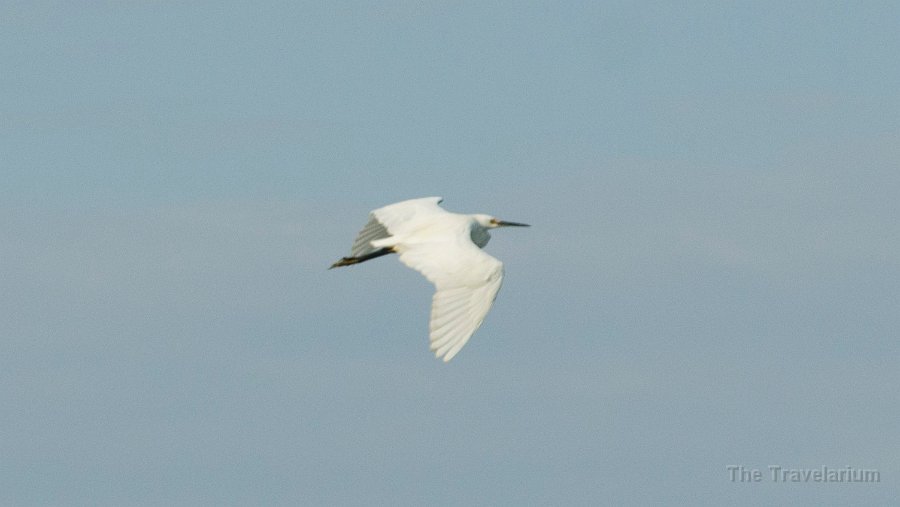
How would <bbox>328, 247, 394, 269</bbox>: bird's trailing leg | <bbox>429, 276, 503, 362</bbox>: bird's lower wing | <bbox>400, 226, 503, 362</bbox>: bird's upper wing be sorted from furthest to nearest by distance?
<bbox>328, 247, 394, 269</bbox>: bird's trailing leg, <bbox>400, 226, 503, 362</bbox>: bird's upper wing, <bbox>429, 276, 503, 362</bbox>: bird's lower wing

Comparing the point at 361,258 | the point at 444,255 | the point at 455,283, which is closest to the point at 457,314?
the point at 455,283

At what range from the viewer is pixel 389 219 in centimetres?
4078

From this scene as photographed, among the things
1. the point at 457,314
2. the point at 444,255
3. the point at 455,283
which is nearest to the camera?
the point at 457,314

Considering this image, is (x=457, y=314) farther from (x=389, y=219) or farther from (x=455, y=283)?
(x=389, y=219)

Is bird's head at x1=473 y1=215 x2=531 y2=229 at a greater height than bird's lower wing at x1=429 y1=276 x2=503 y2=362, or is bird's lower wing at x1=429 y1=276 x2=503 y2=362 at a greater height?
bird's head at x1=473 y1=215 x2=531 y2=229

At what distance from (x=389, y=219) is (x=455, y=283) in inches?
251

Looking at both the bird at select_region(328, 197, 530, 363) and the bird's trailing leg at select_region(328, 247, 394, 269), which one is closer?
the bird at select_region(328, 197, 530, 363)

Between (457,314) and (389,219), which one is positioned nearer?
(457,314)

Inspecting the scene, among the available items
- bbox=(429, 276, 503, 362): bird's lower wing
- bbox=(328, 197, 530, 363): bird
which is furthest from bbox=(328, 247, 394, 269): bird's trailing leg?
bbox=(429, 276, 503, 362): bird's lower wing

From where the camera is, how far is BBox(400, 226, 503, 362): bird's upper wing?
107ft

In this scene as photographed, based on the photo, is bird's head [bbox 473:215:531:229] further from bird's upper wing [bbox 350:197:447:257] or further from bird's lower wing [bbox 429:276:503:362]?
bird's lower wing [bbox 429:276:503:362]

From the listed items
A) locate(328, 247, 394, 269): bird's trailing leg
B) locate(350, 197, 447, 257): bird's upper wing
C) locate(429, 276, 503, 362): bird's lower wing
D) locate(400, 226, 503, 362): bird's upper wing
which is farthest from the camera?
locate(350, 197, 447, 257): bird's upper wing

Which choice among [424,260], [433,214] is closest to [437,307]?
[424,260]

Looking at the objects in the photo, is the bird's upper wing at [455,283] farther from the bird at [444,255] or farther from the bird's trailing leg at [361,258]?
the bird's trailing leg at [361,258]
